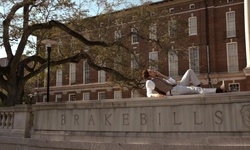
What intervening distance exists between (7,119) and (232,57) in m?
33.8

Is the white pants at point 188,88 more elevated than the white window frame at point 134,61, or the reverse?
the white window frame at point 134,61

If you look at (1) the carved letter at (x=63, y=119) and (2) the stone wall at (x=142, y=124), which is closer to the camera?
(2) the stone wall at (x=142, y=124)

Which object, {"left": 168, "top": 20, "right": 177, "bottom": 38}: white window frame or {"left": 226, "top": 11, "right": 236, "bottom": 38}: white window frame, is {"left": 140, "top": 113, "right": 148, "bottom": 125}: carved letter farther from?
{"left": 226, "top": 11, "right": 236, "bottom": 38}: white window frame

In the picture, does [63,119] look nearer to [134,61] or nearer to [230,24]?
[134,61]

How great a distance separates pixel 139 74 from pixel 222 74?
22.4m

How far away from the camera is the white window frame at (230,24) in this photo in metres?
40.8

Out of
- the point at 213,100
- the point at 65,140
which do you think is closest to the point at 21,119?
the point at 65,140

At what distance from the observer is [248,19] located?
3167cm

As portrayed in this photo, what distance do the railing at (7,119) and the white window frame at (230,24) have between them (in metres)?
34.1

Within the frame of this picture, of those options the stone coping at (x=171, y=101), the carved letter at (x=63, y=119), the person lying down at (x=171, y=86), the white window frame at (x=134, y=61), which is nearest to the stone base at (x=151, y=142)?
the carved letter at (x=63, y=119)

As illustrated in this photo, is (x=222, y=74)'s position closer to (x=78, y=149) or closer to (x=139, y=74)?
(x=139, y=74)

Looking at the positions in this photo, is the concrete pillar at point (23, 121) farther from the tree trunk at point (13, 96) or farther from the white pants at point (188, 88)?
the tree trunk at point (13, 96)

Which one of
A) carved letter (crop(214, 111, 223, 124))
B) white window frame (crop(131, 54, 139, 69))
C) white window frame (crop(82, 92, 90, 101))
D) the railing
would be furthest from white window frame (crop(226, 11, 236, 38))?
carved letter (crop(214, 111, 223, 124))

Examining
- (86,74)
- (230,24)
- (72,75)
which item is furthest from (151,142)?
(72,75)
